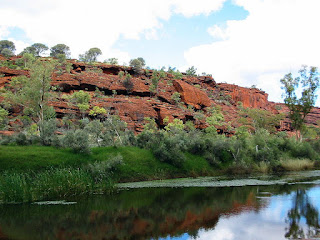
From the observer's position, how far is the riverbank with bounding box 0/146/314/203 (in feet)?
59.9

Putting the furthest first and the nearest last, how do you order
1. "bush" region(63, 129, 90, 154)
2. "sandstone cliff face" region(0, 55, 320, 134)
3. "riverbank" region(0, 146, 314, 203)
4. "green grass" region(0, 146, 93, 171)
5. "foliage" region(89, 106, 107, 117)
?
"sandstone cliff face" region(0, 55, 320, 134)
"foliage" region(89, 106, 107, 117)
"bush" region(63, 129, 90, 154)
"green grass" region(0, 146, 93, 171)
"riverbank" region(0, 146, 314, 203)

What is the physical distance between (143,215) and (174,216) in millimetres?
1460

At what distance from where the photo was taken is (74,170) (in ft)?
67.3

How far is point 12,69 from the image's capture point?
68.3 meters

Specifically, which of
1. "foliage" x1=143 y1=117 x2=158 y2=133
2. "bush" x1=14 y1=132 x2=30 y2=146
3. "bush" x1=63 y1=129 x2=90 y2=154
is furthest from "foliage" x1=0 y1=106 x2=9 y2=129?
"bush" x1=63 y1=129 x2=90 y2=154

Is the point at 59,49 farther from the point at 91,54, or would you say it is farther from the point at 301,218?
the point at 301,218

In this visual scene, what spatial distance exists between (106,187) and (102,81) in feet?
A: 181

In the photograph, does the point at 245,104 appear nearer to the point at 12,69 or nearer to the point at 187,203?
the point at 12,69

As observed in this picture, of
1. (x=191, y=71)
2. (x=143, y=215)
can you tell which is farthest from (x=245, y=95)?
(x=143, y=215)

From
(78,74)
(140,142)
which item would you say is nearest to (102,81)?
(78,74)

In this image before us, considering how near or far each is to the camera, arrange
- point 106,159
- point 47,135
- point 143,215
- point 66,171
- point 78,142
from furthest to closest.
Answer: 1. point 47,135
2. point 106,159
3. point 78,142
4. point 66,171
5. point 143,215

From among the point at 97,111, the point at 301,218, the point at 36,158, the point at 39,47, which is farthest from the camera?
the point at 39,47

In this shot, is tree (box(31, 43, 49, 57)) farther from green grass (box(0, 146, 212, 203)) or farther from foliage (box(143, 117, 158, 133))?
green grass (box(0, 146, 212, 203))

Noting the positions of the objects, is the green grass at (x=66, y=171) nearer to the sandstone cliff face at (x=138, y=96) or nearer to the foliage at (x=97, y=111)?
the sandstone cliff face at (x=138, y=96)
